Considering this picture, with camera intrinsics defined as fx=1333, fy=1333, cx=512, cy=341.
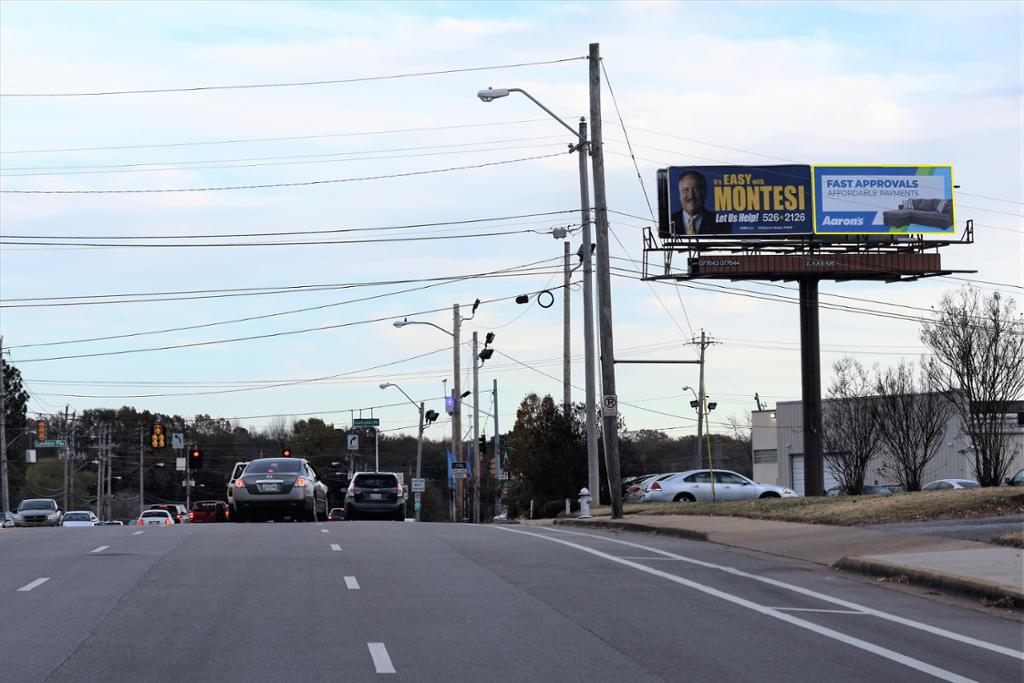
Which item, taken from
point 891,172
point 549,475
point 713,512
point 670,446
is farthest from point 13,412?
point 713,512

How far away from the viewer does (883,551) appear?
18625mm

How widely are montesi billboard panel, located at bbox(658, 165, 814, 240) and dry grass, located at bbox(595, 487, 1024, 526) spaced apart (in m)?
19.6

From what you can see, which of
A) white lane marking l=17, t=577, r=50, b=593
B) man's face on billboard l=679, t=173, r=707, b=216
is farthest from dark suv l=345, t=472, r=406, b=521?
white lane marking l=17, t=577, r=50, b=593

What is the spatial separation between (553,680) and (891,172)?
3997cm

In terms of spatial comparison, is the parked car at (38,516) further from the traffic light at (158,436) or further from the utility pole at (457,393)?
the utility pole at (457,393)

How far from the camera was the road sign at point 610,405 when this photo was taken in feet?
97.3

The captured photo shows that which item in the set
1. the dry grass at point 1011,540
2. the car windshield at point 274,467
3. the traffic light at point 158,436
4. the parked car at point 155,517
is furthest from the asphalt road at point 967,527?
the traffic light at point 158,436

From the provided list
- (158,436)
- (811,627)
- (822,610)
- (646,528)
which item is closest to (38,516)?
(158,436)

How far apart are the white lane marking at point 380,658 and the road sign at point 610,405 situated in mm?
18462

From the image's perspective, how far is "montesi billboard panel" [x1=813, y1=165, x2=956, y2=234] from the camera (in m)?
46.0

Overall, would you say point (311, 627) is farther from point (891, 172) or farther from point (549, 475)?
point (891, 172)

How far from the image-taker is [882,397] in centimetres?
5022

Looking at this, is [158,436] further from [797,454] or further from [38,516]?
[797,454]

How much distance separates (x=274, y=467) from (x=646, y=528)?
9906 millimetres
